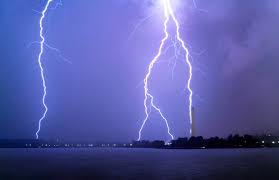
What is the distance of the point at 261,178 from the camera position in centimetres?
2961

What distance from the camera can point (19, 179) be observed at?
2933cm

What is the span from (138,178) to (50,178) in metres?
6.00

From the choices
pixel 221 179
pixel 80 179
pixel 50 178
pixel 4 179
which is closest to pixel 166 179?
pixel 221 179

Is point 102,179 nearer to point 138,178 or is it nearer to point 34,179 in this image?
point 138,178

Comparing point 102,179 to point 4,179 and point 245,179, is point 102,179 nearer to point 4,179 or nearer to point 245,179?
point 4,179

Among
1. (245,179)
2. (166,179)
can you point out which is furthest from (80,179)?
(245,179)

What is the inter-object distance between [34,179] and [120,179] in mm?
5785

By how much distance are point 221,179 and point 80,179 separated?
9384mm

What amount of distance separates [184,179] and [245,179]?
400cm

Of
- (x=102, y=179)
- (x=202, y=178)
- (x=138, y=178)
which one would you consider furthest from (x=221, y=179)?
(x=102, y=179)

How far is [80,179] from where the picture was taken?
97.8 feet

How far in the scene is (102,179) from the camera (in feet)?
95.6

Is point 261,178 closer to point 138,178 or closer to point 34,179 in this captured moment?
point 138,178

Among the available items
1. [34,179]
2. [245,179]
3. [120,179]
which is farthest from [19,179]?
[245,179]
